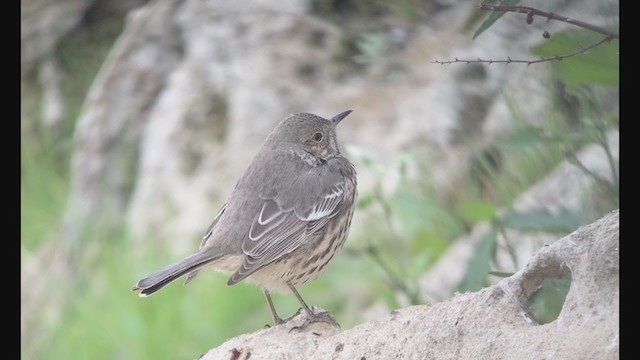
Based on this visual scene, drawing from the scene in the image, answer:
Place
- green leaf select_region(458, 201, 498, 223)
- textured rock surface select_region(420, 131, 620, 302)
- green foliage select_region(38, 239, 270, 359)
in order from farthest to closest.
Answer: green foliage select_region(38, 239, 270, 359) → textured rock surface select_region(420, 131, 620, 302) → green leaf select_region(458, 201, 498, 223)

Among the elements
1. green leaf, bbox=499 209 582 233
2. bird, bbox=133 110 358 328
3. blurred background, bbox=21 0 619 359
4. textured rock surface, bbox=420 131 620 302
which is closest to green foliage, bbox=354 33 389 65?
blurred background, bbox=21 0 619 359

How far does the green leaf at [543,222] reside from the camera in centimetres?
524

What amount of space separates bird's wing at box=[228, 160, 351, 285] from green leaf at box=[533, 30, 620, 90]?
5.93 feet

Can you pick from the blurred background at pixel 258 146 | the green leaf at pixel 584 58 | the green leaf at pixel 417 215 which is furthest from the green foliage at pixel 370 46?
the green leaf at pixel 584 58

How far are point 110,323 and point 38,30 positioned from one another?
13.6ft

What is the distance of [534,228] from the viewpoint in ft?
17.2

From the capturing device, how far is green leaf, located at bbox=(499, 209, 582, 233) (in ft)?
17.2

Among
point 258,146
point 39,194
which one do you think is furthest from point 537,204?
point 39,194

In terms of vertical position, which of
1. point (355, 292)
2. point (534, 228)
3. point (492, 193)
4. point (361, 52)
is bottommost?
point (355, 292)

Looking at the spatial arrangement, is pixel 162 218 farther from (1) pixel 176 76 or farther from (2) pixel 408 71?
(2) pixel 408 71

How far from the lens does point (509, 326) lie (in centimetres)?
→ 376

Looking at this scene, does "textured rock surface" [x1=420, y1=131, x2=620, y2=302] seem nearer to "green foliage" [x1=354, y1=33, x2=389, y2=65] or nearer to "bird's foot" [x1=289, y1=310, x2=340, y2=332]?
"bird's foot" [x1=289, y1=310, x2=340, y2=332]

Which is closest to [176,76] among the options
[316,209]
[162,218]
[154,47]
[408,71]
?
[154,47]

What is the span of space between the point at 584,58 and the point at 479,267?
1.48m
